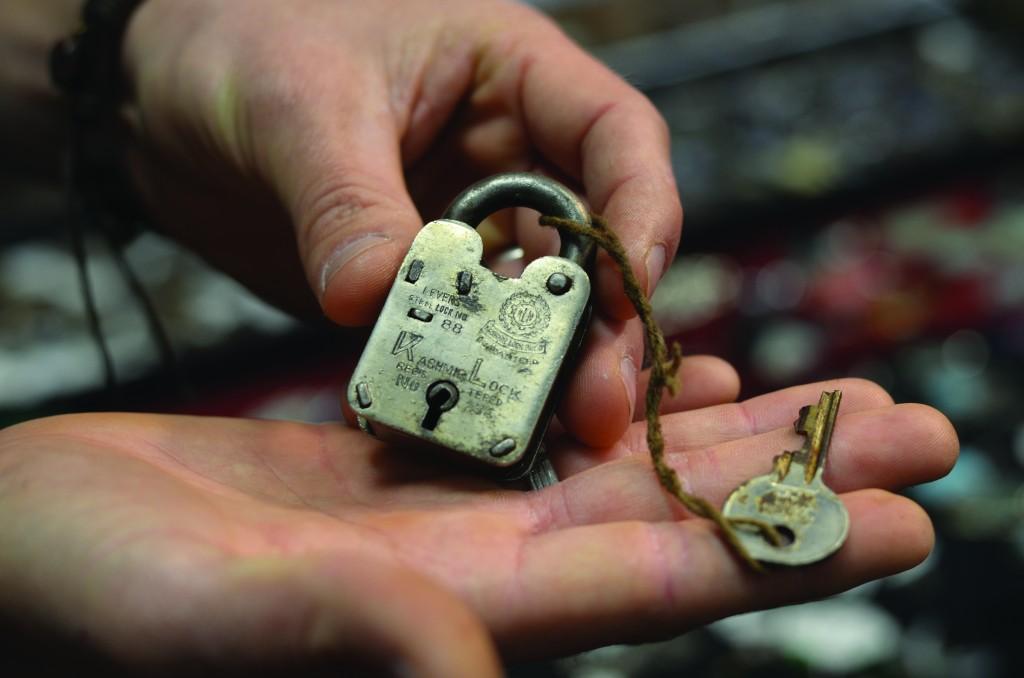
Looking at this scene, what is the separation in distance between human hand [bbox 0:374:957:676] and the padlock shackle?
36 centimetres

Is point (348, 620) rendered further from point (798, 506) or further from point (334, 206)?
point (334, 206)

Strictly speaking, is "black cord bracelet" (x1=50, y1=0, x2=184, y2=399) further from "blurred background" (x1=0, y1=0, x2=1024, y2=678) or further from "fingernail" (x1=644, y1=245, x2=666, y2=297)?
"fingernail" (x1=644, y1=245, x2=666, y2=297)

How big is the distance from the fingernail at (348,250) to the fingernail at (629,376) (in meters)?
0.46

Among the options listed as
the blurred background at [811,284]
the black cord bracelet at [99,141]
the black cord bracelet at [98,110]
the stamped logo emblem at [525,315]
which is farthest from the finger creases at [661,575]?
the black cord bracelet at [98,110]

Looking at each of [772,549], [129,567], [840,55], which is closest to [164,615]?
[129,567]

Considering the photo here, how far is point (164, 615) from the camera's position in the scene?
1011 mm

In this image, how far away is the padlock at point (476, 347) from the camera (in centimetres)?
144

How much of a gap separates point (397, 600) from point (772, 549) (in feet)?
1.75

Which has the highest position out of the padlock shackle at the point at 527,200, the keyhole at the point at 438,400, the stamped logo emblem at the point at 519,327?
the padlock shackle at the point at 527,200

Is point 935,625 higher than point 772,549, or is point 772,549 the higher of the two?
point 772,549

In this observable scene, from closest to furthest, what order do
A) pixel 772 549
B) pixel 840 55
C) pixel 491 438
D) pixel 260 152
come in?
pixel 772 549 → pixel 491 438 → pixel 260 152 → pixel 840 55

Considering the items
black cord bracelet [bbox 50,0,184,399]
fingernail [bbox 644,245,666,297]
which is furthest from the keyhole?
black cord bracelet [bbox 50,0,184,399]

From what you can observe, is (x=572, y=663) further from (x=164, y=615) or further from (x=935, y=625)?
(x=164, y=615)

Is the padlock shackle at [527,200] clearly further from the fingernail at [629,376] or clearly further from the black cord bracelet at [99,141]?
the black cord bracelet at [99,141]
